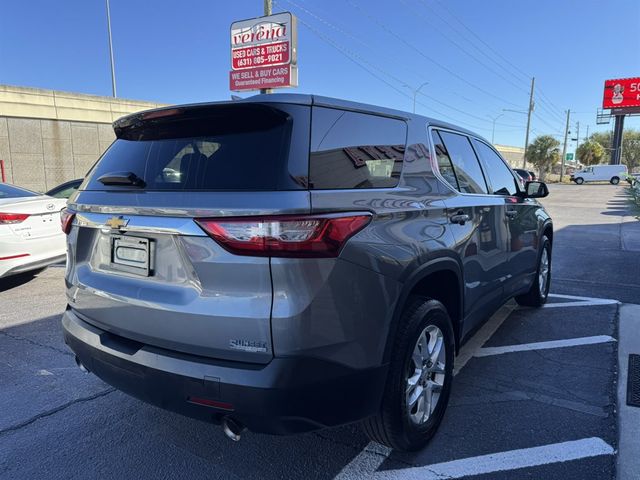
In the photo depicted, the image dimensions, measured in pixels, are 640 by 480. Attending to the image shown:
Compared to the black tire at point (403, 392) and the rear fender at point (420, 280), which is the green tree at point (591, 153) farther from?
the black tire at point (403, 392)

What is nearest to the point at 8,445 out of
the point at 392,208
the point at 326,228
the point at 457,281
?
the point at 326,228

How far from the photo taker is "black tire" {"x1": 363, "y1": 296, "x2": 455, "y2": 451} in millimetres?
2414

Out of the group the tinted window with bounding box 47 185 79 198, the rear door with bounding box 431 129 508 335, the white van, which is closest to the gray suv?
the rear door with bounding box 431 129 508 335

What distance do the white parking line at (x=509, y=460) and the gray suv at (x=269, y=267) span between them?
148 millimetres

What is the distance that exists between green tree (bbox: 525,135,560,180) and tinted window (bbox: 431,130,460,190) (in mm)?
59816

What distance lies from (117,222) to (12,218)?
13.9ft

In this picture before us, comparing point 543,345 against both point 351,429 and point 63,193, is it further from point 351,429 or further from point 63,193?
point 63,193

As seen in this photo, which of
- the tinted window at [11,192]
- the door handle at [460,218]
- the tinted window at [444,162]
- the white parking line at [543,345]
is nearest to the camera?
the door handle at [460,218]

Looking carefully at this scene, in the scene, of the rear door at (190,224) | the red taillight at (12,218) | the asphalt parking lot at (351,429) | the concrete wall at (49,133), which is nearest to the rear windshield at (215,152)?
the rear door at (190,224)

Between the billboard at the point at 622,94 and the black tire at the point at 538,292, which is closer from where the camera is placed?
the black tire at the point at 538,292

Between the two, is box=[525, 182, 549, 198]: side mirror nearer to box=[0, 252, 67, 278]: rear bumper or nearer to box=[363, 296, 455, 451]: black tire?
box=[363, 296, 455, 451]: black tire

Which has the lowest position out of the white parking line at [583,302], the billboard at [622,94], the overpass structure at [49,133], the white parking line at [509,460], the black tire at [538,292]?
the white parking line at [509,460]

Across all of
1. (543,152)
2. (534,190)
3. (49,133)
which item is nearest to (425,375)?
(534,190)

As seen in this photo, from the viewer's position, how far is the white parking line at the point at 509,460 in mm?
2570
